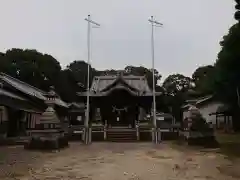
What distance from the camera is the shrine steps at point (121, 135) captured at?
85.9 feet

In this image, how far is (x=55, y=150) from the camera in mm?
17109

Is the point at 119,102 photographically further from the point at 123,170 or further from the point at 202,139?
the point at 123,170

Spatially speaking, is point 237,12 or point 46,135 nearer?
point 46,135

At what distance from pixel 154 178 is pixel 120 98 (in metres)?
22.7

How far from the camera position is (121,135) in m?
27.1

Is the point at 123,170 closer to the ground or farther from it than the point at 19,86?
closer to the ground

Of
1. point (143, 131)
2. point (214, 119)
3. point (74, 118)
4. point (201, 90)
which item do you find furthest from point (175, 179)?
point (74, 118)

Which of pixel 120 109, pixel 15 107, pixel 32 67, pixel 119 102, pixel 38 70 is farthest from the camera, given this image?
pixel 38 70

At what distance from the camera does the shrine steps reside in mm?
26170

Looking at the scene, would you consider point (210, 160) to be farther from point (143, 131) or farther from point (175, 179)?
point (143, 131)

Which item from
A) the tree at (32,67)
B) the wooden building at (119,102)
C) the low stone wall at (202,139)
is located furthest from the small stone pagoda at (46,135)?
the tree at (32,67)

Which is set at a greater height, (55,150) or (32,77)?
(32,77)

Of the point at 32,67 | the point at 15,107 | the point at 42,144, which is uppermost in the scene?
the point at 32,67

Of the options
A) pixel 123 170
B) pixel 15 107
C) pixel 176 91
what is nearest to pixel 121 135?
pixel 15 107
